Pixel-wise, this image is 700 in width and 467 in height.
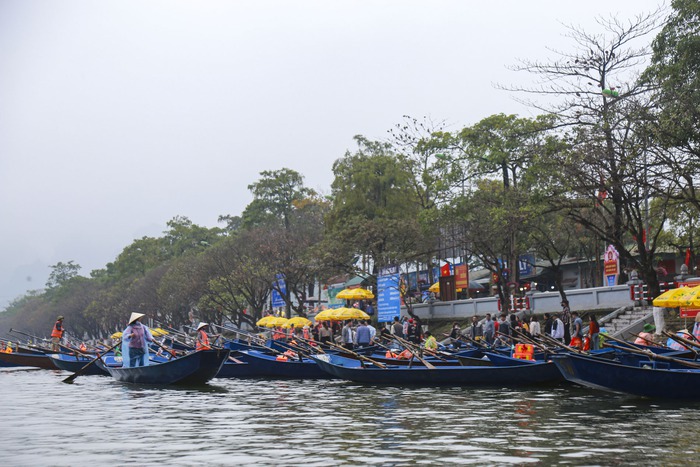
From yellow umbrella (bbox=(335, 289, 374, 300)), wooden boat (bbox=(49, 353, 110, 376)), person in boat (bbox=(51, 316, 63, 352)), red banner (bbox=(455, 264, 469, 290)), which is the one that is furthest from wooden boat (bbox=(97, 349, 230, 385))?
red banner (bbox=(455, 264, 469, 290))

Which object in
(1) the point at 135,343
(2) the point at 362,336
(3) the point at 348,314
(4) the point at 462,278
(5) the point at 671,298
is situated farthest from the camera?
(4) the point at 462,278

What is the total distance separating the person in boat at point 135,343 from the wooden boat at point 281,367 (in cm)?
433

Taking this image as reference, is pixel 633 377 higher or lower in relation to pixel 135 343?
lower

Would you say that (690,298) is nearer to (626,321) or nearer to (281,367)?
(626,321)

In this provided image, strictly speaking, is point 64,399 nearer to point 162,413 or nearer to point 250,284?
point 162,413

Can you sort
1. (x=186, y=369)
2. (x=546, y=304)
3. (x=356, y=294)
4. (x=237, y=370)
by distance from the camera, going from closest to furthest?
(x=186, y=369)
(x=237, y=370)
(x=546, y=304)
(x=356, y=294)

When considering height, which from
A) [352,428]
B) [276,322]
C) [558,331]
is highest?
[276,322]

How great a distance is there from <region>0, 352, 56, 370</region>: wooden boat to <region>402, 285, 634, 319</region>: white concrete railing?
18833mm

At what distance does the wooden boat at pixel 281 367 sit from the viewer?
1007 inches

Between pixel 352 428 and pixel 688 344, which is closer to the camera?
pixel 352 428

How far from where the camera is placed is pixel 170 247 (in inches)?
3971

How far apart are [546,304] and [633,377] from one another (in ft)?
69.3

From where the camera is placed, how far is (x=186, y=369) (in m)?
21.8

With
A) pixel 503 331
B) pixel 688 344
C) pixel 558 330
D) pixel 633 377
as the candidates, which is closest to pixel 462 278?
pixel 503 331
